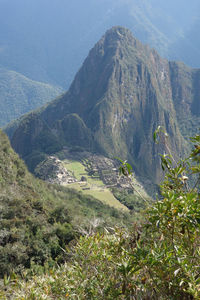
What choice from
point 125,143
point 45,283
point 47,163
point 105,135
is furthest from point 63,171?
point 45,283

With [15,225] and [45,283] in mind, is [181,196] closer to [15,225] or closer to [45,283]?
[45,283]

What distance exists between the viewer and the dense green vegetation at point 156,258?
17.5ft

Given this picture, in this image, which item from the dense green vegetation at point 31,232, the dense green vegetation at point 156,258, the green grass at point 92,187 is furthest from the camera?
the green grass at point 92,187

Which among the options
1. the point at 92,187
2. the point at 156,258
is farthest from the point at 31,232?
the point at 92,187

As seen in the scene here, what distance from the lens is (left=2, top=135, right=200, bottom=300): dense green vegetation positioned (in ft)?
17.5

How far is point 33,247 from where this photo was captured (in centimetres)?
2514

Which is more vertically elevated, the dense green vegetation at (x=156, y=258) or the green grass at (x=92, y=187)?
the dense green vegetation at (x=156, y=258)

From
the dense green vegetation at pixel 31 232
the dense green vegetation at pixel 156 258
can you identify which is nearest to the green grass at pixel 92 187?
the dense green vegetation at pixel 31 232

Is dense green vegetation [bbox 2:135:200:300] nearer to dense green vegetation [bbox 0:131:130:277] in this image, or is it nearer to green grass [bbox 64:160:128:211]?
dense green vegetation [bbox 0:131:130:277]

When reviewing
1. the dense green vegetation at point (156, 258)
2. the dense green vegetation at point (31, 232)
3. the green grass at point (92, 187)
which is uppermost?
the dense green vegetation at point (156, 258)

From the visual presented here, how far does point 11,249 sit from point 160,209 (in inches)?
825

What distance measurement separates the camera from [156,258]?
5250 millimetres

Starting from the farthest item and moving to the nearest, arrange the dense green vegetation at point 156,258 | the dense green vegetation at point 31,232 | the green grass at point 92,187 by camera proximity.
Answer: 1. the green grass at point 92,187
2. the dense green vegetation at point 31,232
3. the dense green vegetation at point 156,258

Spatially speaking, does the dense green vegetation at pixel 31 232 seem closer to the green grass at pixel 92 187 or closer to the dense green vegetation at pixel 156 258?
the dense green vegetation at pixel 156 258
